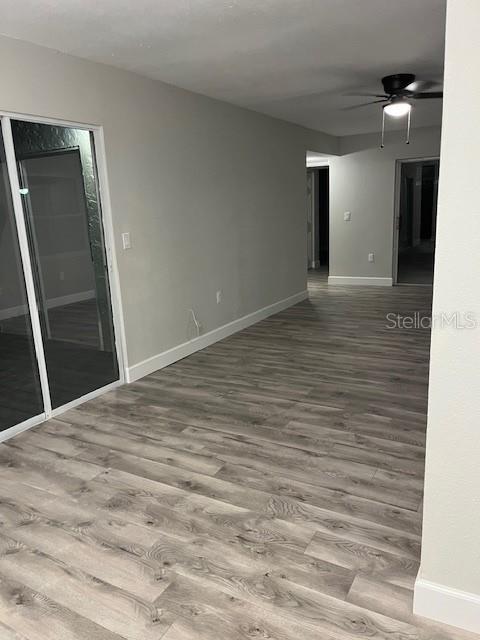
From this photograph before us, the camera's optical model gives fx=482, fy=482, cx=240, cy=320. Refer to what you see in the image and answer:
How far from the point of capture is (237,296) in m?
5.55

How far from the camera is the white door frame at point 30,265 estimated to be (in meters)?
3.06

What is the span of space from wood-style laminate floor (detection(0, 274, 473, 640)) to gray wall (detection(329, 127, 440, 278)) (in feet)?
14.1

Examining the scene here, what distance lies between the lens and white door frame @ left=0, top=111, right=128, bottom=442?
121 inches

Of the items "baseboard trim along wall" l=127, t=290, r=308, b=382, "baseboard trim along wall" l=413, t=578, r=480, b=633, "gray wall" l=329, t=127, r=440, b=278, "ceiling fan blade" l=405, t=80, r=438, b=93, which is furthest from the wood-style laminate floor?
"gray wall" l=329, t=127, r=440, b=278

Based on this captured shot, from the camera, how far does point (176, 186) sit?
175 inches

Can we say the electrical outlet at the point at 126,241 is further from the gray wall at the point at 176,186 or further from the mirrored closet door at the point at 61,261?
the mirrored closet door at the point at 61,261

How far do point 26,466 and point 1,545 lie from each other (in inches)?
27.8

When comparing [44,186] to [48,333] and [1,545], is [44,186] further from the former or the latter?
[1,545]

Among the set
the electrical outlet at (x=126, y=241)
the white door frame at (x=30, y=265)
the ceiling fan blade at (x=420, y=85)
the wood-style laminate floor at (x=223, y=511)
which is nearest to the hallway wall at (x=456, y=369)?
the wood-style laminate floor at (x=223, y=511)

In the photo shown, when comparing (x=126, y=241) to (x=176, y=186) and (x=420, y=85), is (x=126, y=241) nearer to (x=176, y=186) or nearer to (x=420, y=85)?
(x=176, y=186)

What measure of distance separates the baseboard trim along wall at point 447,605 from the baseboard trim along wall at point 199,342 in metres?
2.92

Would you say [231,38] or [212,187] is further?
[212,187]

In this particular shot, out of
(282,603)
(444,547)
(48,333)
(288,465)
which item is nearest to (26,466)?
(48,333)

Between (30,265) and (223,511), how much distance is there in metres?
2.05
